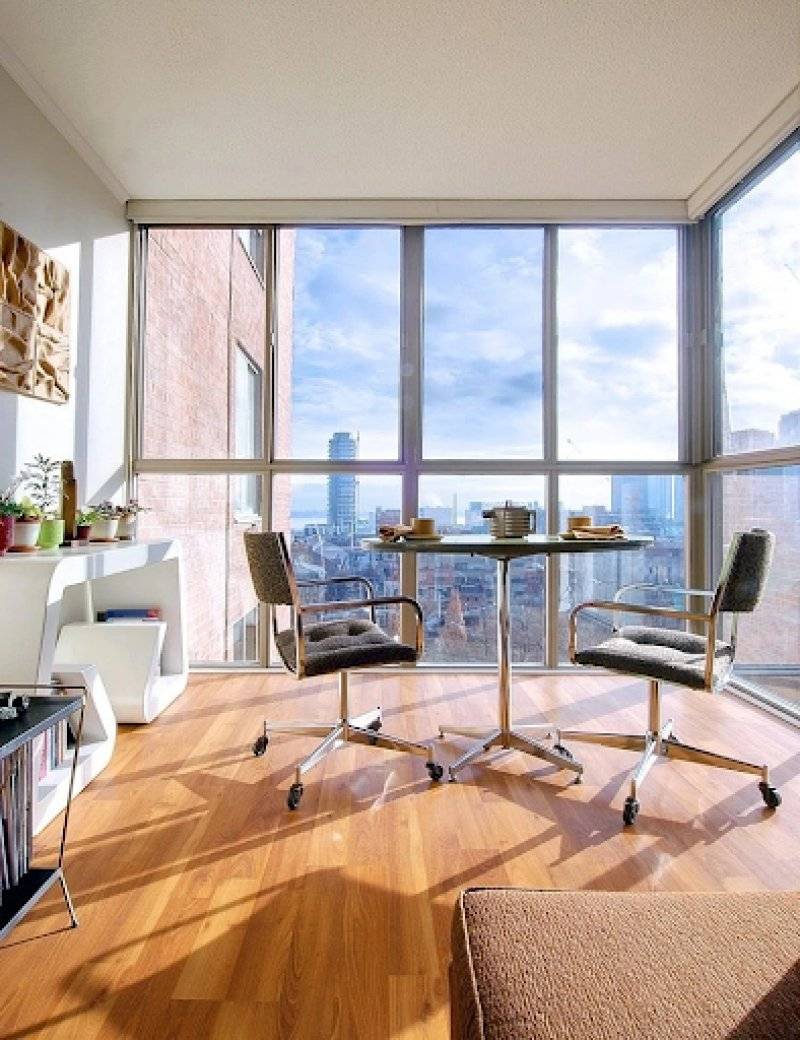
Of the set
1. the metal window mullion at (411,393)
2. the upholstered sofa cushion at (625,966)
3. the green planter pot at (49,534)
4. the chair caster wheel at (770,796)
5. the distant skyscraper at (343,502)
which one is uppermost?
the metal window mullion at (411,393)

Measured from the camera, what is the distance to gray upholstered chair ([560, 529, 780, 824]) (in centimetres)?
222

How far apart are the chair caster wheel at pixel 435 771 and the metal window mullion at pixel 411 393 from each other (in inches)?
68.6

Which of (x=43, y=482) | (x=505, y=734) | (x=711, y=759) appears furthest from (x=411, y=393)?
(x=711, y=759)

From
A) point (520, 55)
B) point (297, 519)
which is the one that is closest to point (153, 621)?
point (297, 519)

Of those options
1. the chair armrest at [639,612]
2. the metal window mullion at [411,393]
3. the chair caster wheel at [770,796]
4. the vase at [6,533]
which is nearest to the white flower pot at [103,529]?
the vase at [6,533]

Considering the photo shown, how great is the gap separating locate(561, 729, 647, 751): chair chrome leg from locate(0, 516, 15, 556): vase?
7.65 feet

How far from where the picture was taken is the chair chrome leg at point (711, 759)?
2.35 metres

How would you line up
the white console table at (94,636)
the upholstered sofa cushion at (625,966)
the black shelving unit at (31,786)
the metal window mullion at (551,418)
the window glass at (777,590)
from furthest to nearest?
the metal window mullion at (551,418) < the window glass at (777,590) < the white console table at (94,636) < the black shelving unit at (31,786) < the upholstered sofa cushion at (625,966)

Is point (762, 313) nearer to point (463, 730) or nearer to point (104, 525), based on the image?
point (463, 730)

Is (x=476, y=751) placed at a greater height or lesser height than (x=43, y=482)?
lesser

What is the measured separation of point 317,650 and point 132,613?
1.48 metres

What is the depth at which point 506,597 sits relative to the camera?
2750 millimetres

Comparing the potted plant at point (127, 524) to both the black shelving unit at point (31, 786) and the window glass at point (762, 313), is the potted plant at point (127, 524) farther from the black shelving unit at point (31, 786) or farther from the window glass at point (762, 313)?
the window glass at point (762, 313)

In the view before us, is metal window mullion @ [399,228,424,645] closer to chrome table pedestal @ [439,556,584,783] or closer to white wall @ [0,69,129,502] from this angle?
chrome table pedestal @ [439,556,584,783]
